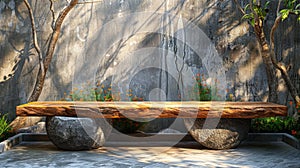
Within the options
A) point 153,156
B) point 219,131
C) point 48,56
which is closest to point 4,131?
point 48,56

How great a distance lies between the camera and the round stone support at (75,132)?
436 cm

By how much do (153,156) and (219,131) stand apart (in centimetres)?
90

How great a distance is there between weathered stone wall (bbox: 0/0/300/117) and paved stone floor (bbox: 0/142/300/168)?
1339 mm

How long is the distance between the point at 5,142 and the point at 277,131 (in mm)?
3887

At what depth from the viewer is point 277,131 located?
17.8ft

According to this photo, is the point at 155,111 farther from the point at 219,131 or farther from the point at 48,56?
the point at 48,56

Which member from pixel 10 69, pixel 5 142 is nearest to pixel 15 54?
pixel 10 69

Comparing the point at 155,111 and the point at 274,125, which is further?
the point at 274,125

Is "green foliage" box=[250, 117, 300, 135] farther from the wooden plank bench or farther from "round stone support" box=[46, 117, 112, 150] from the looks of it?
"round stone support" box=[46, 117, 112, 150]

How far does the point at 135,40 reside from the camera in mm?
5953

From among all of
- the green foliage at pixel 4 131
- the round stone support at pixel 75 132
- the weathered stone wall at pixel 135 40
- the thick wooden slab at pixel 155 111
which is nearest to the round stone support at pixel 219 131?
the thick wooden slab at pixel 155 111

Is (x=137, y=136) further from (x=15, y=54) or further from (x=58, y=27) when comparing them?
(x=15, y=54)

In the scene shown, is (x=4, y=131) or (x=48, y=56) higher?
(x=48, y=56)

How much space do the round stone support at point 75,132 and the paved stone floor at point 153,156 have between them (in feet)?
0.33
